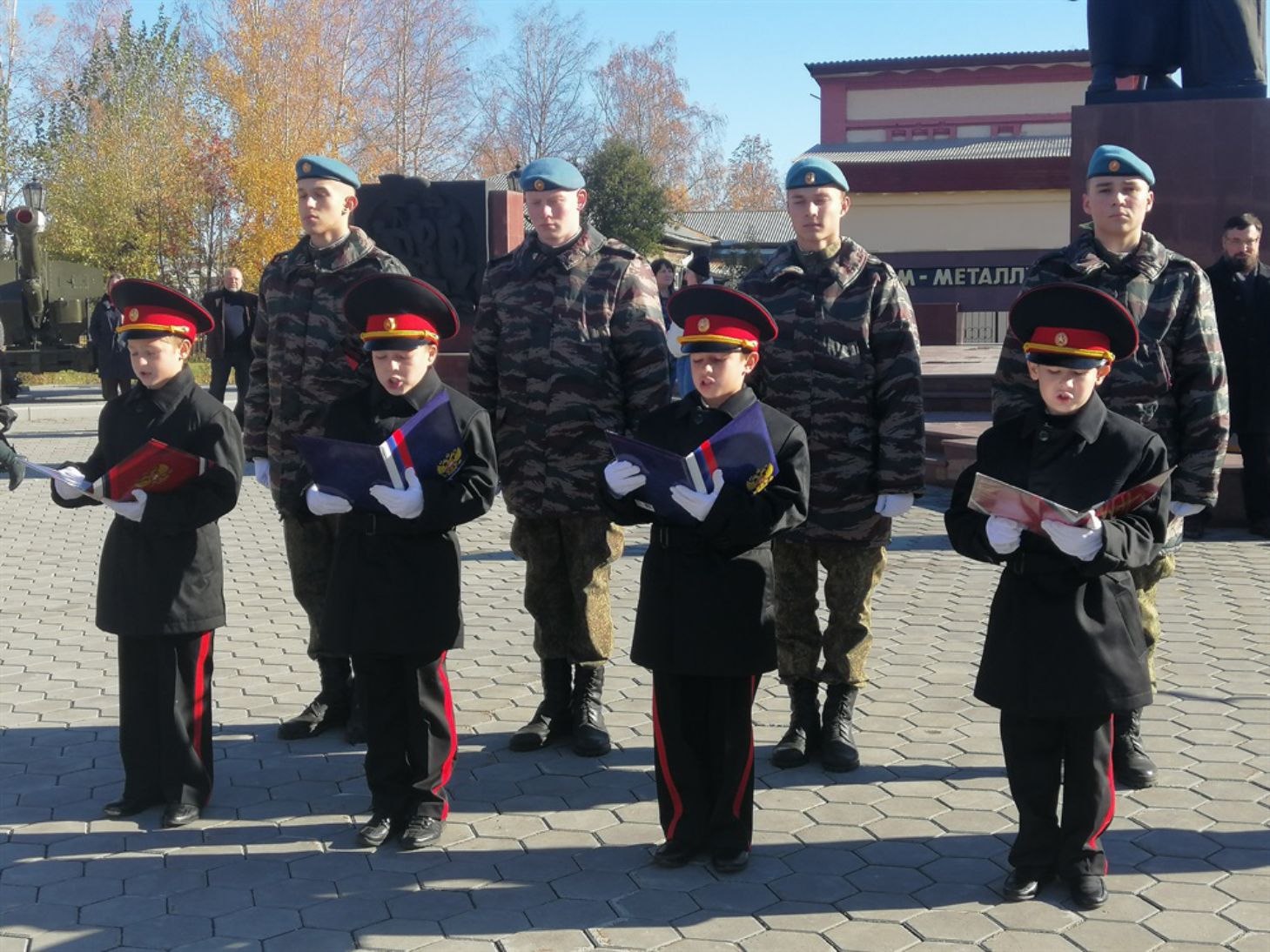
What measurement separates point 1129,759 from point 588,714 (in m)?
1.89

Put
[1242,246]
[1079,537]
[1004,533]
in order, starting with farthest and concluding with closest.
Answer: [1242,246] → [1004,533] → [1079,537]

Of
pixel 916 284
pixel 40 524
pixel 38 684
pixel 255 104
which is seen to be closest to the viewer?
pixel 38 684

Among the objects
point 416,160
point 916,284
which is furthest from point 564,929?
point 416,160

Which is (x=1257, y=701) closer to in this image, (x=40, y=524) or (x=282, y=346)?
(x=282, y=346)

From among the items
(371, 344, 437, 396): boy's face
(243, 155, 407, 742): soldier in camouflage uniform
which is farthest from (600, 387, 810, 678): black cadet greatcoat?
(243, 155, 407, 742): soldier in camouflage uniform

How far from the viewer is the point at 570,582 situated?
5328 mm

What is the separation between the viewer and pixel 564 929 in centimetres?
371

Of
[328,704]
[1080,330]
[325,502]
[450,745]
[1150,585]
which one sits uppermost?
[1080,330]

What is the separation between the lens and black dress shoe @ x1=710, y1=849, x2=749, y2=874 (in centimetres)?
407

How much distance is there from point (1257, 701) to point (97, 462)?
Answer: 441 cm

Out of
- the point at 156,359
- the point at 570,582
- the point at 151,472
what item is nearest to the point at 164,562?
the point at 151,472

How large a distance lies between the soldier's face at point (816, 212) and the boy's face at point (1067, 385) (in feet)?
4.20

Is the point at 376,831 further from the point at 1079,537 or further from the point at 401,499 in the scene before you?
the point at 1079,537

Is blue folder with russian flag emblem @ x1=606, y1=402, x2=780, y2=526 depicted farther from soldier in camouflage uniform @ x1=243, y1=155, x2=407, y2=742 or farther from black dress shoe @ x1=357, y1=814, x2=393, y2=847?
soldier in camouflage uniform @ x1=243, y1=155, x2=407, y2=742
